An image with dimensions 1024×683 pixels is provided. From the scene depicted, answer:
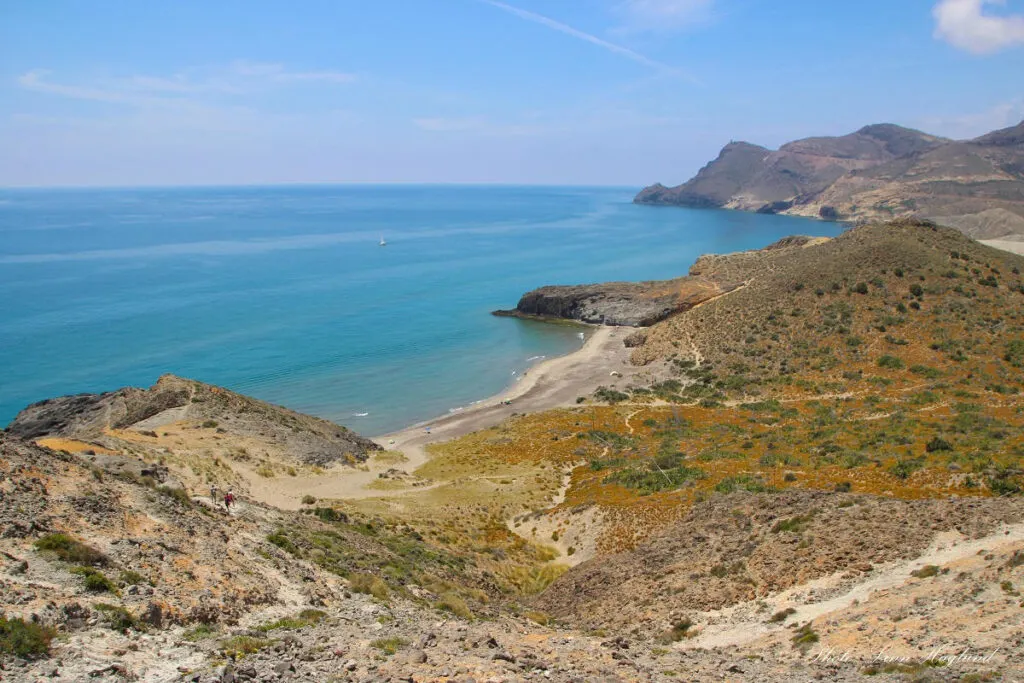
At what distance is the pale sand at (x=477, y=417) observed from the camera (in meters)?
32.7

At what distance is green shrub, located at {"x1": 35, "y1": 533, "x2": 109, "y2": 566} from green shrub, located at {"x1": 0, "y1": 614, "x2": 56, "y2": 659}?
2.60m

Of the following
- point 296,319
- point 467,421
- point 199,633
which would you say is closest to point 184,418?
point 467,421

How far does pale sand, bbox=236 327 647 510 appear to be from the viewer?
107 ft

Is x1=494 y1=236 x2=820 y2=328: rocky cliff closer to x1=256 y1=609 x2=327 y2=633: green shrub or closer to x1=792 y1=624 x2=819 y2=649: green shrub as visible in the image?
x1=792 y1=624 x2=819 y2=649: green shrub

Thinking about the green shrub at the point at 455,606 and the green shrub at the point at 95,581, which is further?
the green shrub at the point at 455,606

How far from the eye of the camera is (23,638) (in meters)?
10.3

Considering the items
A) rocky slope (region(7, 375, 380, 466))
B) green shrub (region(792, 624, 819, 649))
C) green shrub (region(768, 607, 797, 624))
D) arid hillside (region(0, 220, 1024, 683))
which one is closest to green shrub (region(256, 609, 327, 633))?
arid hillside (region(0, 220, 1024, 683))

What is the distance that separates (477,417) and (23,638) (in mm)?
47540

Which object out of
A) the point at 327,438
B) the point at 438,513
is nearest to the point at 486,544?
the point at 438,513

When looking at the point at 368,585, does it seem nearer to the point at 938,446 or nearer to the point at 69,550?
the point at 69,550

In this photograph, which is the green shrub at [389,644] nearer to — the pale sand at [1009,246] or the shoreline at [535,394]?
the shoreline at [535,394]

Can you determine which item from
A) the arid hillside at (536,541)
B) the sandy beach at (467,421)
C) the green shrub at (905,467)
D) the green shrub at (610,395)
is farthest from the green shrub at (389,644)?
the green shrub at (610,395)

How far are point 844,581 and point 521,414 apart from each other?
40.6m

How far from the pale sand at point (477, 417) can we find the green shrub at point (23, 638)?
16.7m
